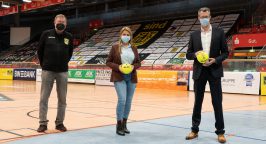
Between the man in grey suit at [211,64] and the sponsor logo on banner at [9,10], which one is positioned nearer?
the man in grey suit at [211,64]

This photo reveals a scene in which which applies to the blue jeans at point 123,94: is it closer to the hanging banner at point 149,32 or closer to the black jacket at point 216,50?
the black jacket at point 216,50

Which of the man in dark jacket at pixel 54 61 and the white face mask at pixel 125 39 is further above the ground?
the white face mask at pixel 125 39

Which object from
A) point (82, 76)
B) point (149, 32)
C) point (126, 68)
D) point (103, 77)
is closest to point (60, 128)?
point (126, 68)

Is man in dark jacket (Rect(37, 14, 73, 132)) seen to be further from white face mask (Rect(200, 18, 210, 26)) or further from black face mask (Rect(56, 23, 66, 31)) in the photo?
white face mask (Rect(200, 18, 210, 26))

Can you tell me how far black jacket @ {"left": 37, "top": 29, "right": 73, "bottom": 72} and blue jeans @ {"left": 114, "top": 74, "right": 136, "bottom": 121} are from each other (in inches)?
38.5

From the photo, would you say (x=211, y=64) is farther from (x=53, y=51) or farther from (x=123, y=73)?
(x=53, y=51)

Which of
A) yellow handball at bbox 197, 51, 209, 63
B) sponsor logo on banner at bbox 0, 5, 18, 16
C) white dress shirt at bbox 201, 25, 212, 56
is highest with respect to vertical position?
sponsor logo on banner at bbox 0, 5, 18, 16

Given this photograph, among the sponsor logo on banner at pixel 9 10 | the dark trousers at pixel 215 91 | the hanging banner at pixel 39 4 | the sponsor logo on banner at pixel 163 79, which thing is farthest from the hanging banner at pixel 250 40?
the dark trousers at pixel 215 91

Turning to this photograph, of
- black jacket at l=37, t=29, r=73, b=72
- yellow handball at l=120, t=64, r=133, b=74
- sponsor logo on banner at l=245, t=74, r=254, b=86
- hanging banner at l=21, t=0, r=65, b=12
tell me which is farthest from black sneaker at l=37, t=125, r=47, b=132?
hanging banner at l=21, t=0, r=65, b=12

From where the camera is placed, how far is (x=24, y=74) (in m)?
28.0

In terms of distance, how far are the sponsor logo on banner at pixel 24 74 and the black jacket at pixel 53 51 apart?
70.4 ft

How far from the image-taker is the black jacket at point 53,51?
20.8 feet

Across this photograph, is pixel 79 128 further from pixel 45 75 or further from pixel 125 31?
pixel 125 31

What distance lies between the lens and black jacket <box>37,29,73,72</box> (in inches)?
249
